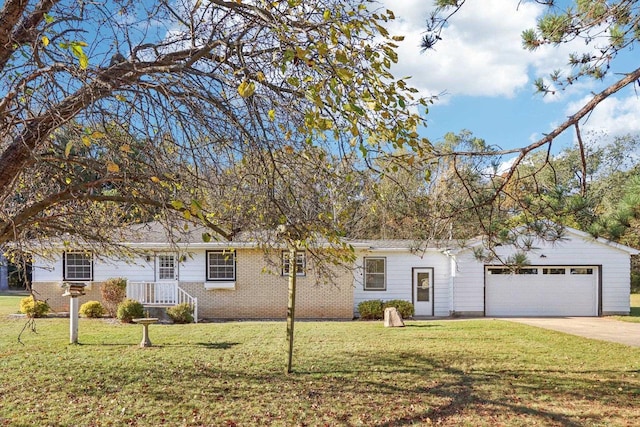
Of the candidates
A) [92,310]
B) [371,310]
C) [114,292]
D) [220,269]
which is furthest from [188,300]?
[371,310]

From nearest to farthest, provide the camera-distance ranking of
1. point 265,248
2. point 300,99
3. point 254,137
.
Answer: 1. point 300,99
2. point 254,137
3. point 265,248

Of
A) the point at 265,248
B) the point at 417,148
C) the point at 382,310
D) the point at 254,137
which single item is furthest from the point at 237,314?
the point at 417,148

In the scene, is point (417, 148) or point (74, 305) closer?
point (417, 148)

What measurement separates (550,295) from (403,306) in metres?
5.53

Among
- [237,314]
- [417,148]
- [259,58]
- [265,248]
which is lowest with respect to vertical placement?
[237,314]

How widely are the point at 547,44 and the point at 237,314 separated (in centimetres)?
1345

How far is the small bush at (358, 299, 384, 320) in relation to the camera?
663 inches

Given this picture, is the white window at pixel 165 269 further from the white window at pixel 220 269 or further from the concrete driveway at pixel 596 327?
the concrete driveway at pixel 596 327

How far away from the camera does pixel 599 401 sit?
22.3 ft

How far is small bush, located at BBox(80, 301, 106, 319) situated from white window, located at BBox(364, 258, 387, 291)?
8812 millimetres

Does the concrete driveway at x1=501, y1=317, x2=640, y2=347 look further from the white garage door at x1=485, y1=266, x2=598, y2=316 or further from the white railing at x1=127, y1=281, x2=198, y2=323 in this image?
the white railing at x1=127, y1=281, x2=198, y2=323

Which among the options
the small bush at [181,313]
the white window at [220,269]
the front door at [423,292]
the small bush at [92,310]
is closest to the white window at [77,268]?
the small bush at [92,310]

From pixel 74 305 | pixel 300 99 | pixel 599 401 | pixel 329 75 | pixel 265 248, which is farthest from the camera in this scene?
pixel 74 305

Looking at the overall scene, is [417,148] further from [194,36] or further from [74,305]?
[74,305]
